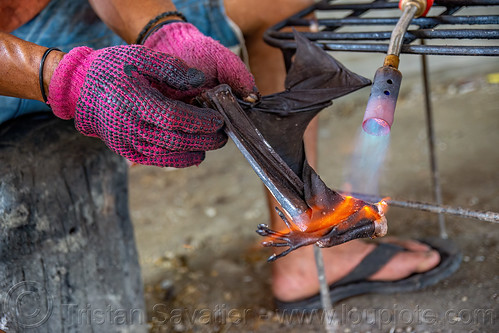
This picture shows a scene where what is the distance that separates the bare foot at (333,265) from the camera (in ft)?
4.97

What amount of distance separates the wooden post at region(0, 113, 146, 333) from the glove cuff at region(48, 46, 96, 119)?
333mm

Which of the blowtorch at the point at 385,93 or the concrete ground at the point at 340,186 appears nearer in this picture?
the blowtorch at the point at 385,93

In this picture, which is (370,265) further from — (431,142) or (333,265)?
(431,142)

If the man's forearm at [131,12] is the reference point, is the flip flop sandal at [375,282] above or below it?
below

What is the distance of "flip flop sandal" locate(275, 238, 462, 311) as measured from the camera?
1.49 m

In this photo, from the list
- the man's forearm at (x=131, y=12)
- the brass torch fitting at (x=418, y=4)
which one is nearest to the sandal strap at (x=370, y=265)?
the brass torch fitting at (x=418, y=4)

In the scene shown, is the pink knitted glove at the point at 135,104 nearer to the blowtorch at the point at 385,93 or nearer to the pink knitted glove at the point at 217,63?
the pink knitted glove at the point at 217,63

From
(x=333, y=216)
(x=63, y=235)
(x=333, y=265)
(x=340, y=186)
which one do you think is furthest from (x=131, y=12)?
(x=340, y=186)

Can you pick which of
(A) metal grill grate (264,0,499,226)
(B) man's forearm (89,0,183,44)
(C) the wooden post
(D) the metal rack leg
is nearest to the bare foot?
(D) the metal rack leg

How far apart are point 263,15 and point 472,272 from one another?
1014mm

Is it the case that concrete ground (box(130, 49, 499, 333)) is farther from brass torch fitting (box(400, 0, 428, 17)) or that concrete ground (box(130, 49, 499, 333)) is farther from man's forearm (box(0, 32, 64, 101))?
man's forearm (box(0, 32, 64, 101))

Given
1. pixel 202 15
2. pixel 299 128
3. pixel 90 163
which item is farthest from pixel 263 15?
pixel 90 163

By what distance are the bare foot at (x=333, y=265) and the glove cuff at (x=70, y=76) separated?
853 millimetres

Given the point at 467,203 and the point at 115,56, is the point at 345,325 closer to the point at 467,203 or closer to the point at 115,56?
the point at 467,203
